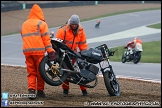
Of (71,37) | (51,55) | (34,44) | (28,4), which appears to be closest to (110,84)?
(71,37)

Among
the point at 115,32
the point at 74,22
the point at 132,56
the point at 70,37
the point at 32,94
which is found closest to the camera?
the point at 32,94

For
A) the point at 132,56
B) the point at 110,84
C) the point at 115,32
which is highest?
the point at 110,84

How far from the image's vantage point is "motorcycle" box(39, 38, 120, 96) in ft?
28.9

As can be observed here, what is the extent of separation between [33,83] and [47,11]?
140 feet

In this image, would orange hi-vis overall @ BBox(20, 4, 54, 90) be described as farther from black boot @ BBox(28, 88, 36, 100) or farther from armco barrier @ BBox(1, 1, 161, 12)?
armco barrier @ BBox(1, 1, 161, 12)

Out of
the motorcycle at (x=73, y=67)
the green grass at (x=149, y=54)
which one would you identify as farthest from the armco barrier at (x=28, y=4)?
the motorcycle at (x=73, y=67)

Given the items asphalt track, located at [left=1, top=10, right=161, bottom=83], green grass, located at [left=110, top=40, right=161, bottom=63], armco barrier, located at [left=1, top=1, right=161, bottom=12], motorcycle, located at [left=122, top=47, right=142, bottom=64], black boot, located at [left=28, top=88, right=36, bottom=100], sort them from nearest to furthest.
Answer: black boot, located at [left=28, top=88, right=36, bottom=100] → motorcycle, located at [left=122, top=47, right=142, bottom=64] → green grass, located at [left=110, top=40, right=161, bottom=63] → asphalt track, located at [left=1, top=10, right=161, bottom=83] → armco barrier, located at [left=1, top=1, right=161, bottom=12]

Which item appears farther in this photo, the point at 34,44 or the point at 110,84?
the point at 110,84

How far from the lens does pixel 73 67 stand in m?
9.24

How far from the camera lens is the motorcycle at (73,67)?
8.81 meters

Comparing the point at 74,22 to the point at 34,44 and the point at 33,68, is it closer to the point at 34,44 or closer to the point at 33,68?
the point at 34,44

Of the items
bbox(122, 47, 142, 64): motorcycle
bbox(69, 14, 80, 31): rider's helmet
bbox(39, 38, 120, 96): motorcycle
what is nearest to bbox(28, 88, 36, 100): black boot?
bbox(39, 38, 120, 96): motorcycle

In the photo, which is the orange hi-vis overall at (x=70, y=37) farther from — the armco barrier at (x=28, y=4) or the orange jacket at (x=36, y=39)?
the armco barrier at (x=28, y=4)

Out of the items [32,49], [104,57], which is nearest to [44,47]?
[32,49]
